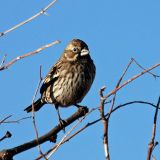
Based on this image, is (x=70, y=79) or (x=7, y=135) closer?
(x=7, y=135)

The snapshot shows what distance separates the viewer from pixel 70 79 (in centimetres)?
846

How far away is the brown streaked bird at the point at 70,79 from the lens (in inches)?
329

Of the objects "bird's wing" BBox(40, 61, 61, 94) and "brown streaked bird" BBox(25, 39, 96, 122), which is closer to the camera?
"brown streaked bird" BBox(25, 39, 96, 122)

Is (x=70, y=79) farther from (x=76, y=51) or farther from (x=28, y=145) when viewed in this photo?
(x=28, y=145)

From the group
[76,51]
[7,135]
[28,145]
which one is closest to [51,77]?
[76,51]

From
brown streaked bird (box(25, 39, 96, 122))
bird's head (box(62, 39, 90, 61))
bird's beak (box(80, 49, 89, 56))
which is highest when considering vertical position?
bird's head (box(62, 39, 90, 61))

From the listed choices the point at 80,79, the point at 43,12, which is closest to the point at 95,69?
the point at 80,79

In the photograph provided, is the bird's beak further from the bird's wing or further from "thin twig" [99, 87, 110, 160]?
"thin twig" [99, 87, 110, 160]

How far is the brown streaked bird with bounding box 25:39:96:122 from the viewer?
329 inches

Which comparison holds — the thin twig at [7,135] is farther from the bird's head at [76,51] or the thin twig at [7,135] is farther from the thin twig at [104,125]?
the bird's head at [76,51]

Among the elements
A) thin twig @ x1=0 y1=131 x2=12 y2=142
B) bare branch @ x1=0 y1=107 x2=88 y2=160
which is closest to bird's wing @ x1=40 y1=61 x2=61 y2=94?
bare branch @ x1=0 y1=107 x2=88 y2=160

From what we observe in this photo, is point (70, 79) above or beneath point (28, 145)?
above

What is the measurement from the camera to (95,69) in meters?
8.70

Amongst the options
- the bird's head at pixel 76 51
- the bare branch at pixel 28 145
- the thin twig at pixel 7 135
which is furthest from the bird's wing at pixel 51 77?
the thin twig at pixel 7 135
